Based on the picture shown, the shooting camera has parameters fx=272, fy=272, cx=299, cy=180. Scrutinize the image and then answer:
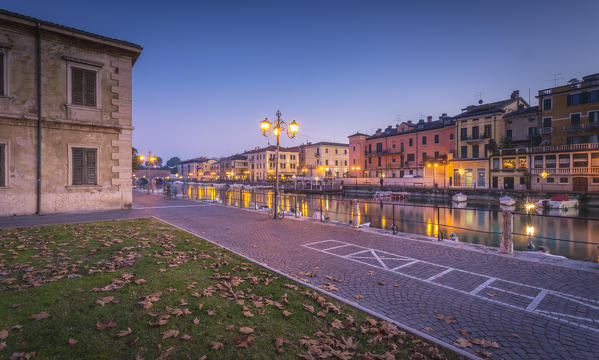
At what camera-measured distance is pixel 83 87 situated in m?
14.3

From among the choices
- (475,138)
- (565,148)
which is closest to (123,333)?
(565,148)

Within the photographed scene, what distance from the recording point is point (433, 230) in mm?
20828

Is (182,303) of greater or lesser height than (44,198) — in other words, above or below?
below

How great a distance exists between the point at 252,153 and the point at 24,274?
307 ft

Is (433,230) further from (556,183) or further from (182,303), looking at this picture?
(556,183)

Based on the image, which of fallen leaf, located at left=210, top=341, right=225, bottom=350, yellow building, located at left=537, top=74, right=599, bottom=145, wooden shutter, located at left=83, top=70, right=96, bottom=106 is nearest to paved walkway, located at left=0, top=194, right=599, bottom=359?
fallen leaf, located at left=210, top=341, right=225, bottom=350

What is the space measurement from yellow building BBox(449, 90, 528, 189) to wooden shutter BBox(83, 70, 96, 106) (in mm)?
50473

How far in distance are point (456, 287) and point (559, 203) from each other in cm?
3603

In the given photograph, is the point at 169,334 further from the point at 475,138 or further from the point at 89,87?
the point at 475,138

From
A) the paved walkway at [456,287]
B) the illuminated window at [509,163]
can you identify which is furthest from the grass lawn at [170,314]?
the illuminated window at [509,163]

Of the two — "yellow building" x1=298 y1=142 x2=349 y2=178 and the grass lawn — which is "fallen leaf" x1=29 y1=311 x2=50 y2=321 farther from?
"yellow building" x1=298 y1=142 x2=349 y2=178

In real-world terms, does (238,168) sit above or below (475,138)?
below

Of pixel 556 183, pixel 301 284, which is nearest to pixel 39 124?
pixel 301 284

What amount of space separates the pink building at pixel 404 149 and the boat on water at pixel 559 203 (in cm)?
1827
